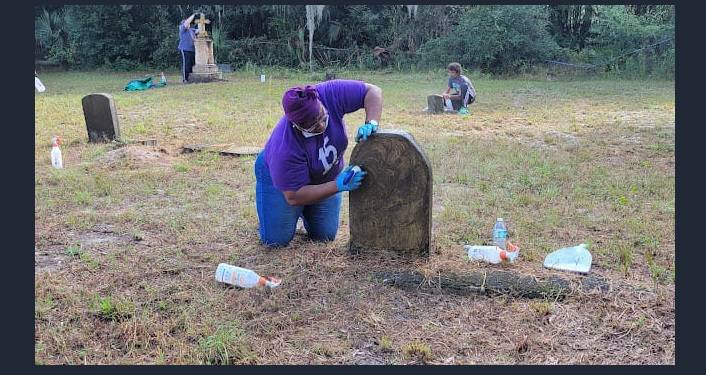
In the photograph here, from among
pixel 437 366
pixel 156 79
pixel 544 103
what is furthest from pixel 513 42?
pixel 437 366

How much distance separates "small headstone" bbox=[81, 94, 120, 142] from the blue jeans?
3.46ft

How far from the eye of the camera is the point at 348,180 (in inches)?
126

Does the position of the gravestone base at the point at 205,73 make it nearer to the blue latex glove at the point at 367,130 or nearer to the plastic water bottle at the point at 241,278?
the blue latex glove at the point at 367,130

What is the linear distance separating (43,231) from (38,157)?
35 cm

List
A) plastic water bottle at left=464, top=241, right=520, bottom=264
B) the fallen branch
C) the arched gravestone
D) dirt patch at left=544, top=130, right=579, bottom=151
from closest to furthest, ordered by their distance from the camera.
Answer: the fallen branch, the arched gravestone, plastic water bottle at left=464, top=241, right=520, bottom=264, dirt patch at left=544, top=130, right=579, bottom=151

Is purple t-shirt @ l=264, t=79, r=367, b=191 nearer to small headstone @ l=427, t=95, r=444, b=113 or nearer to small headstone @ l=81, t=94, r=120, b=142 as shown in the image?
small headstone @ l=81, t=94, r=120, b=142

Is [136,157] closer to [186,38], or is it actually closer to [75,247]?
[186,38]

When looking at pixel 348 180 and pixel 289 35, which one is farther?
pixel 289 35

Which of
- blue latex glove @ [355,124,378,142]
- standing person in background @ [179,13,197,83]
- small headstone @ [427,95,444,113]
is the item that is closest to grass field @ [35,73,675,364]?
standing person in background @ [179,13,197,83]

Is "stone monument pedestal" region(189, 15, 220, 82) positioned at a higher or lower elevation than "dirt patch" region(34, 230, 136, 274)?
higher

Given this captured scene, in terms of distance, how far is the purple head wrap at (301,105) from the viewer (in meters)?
2.88

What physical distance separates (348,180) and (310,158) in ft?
0.79

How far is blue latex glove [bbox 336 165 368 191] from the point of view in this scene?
317cm

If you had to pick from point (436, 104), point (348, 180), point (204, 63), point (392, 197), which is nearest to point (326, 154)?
point (348, 180)
